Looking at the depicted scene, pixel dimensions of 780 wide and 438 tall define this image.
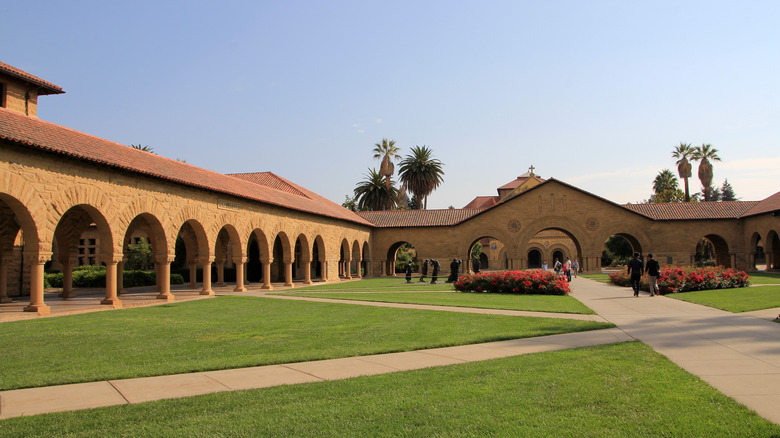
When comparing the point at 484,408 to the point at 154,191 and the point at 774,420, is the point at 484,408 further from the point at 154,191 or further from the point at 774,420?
the point at 154,191

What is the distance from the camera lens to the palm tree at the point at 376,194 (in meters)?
69.8

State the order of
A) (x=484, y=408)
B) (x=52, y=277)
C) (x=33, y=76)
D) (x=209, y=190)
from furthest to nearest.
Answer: (x=52, y=277)
(x=33, y=76)
(x=209, y=190)
(x=484, y=408)

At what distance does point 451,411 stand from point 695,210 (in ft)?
152

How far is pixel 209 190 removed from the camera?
883 inches

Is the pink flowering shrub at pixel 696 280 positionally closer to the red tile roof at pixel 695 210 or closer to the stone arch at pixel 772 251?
the stone arch at pixel 772 251

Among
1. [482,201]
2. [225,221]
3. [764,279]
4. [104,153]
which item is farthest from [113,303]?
[482,201]

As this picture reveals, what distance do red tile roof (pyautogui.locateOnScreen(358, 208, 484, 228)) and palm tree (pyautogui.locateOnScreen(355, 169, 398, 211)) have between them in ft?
63.7

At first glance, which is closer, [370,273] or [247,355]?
[247,355]

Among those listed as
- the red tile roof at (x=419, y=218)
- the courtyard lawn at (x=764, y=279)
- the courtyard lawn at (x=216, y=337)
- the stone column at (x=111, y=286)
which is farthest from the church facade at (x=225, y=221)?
the courtyard lawn at (x=764, y=279)

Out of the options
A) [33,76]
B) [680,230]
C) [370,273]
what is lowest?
[370,273]

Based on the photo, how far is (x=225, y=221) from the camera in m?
23.8

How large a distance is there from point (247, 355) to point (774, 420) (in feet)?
21.6

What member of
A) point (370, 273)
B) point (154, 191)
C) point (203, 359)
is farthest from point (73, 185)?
point (370, 273)

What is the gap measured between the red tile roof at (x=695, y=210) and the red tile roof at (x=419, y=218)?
13.7m
